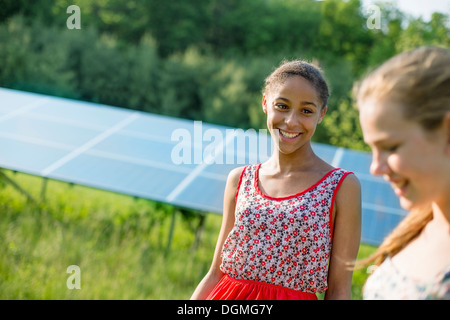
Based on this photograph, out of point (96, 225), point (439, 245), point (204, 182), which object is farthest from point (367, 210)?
point (439, 245)

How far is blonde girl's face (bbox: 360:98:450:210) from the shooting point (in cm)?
152

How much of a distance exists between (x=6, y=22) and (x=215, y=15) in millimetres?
12305

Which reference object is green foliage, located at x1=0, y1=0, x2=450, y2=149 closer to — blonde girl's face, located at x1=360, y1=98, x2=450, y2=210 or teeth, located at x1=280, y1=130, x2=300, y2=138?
teeth, located at x1=280, y1=130, x2=300, y2=138

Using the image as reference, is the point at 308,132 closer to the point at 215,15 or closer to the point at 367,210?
the point at 367,210

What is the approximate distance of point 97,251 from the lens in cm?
646

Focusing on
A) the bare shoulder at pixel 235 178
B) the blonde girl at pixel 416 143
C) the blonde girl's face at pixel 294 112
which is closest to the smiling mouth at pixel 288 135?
the blonde girl's face at pixel 294 112

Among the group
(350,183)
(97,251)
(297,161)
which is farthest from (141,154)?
(350,183)

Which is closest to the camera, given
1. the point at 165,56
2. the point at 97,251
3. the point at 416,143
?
the point at 416,143

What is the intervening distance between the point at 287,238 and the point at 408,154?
987mm

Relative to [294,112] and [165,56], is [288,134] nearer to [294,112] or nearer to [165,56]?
[294,112]

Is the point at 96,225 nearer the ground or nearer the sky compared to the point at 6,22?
nearer the ground

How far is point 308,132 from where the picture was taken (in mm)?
2514

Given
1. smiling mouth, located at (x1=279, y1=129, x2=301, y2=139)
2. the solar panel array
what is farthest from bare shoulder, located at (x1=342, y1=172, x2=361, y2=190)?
the solar panel array

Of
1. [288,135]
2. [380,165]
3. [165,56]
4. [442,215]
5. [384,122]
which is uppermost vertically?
[165,56]
